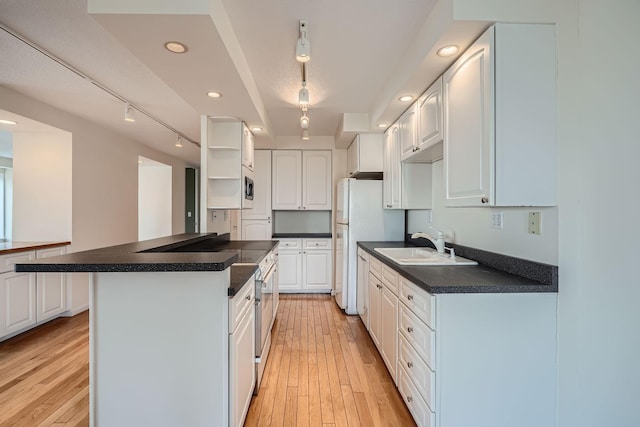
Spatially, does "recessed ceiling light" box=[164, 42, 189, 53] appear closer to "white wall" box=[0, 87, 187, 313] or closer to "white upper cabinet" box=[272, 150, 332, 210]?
"white wall" box=[0, 87, 187, 313]

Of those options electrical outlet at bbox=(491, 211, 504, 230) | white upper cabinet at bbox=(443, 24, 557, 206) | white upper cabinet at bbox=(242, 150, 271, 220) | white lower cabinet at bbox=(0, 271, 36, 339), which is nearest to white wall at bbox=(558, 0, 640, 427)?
white upper cabinet at bbox=(443, 24, 557, 206)

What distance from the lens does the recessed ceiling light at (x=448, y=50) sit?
64.8 inches

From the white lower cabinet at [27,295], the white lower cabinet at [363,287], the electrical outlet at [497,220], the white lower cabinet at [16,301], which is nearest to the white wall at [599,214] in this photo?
the electrical outlet at [497,220]

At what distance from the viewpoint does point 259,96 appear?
2947mm

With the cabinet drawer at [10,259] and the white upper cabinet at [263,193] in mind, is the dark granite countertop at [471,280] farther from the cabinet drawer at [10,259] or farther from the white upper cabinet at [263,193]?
the cabinet drawer at [10,259]

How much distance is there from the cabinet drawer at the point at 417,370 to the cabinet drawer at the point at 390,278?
12.8 inches

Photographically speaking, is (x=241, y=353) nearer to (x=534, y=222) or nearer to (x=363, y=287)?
(x=534, y=222)

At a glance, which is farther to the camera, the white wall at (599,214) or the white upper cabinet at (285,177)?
the white upper cabinet at (285,177)

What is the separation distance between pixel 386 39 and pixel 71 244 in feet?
13.0

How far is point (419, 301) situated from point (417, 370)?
39 centimetres

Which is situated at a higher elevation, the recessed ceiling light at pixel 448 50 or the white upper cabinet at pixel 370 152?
the recessed ceiling light at pixel 448 50

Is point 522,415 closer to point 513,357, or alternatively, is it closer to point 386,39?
point 513,357

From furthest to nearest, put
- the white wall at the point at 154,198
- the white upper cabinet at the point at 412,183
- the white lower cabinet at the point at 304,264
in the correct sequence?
the white wall at the point at 154,198 < the white lower cabinet at the point at 304,264 < the white upper cabinet at the point at 412,183

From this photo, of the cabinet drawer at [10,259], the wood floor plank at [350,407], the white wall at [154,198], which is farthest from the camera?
the white wall at [154,198]
